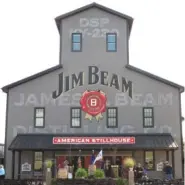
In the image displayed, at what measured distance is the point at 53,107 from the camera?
33781mm

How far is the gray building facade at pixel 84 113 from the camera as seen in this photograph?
1305 inches

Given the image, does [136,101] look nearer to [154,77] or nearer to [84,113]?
[154,77]

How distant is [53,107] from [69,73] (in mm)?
2828

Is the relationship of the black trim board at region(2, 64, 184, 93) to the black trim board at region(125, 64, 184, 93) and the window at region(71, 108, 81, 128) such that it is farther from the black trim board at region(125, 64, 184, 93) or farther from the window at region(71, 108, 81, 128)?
the window at region(71, 108, 81, 128)

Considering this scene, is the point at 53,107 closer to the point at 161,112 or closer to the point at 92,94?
the point at 92,94

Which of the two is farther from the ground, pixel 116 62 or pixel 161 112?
pixel 116 62

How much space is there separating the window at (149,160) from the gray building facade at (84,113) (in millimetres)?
73

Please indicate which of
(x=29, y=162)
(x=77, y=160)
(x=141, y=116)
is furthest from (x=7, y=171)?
(x=141, y=116)

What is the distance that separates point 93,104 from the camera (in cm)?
3369

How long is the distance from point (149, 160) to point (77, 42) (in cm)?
1038

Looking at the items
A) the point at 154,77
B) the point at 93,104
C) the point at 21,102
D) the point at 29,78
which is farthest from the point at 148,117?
the point at 21,102

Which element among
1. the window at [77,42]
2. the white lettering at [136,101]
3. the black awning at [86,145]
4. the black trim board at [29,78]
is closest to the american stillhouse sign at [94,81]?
the white lettering at [136,101]

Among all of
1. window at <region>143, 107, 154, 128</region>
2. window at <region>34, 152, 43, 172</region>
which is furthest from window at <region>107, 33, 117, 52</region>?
window at <region>34, 152, 43, 172</region>

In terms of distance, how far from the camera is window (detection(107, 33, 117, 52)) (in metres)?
34.8
